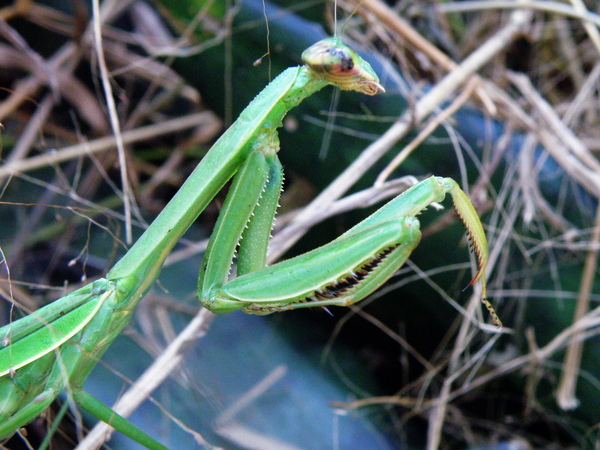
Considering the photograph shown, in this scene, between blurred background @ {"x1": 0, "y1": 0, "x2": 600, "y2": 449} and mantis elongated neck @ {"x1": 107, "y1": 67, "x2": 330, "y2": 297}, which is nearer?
mantis elongated neck @ {"x1": 107, "y1": 67, "x2": 330, "y2": 297}

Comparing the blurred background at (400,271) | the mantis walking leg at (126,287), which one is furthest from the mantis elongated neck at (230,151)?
the blurred background at (400,271)

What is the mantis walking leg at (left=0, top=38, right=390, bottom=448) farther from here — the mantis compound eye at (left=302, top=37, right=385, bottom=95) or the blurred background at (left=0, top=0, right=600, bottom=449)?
the blurred background at (left=0, top=0, right=600, bottom=449)

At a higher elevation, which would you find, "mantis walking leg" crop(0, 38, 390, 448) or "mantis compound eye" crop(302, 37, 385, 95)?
"mantis compound eye" crop(302, 37, 385, 95)

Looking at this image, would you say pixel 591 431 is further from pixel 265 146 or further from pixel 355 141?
pixel 265 146

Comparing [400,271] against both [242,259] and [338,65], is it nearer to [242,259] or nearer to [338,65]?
[242,259]

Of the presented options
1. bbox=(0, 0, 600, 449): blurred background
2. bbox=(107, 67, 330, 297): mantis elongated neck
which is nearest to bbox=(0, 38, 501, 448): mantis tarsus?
bbox=(107, 67, 330, 297): mantis elongated neck
